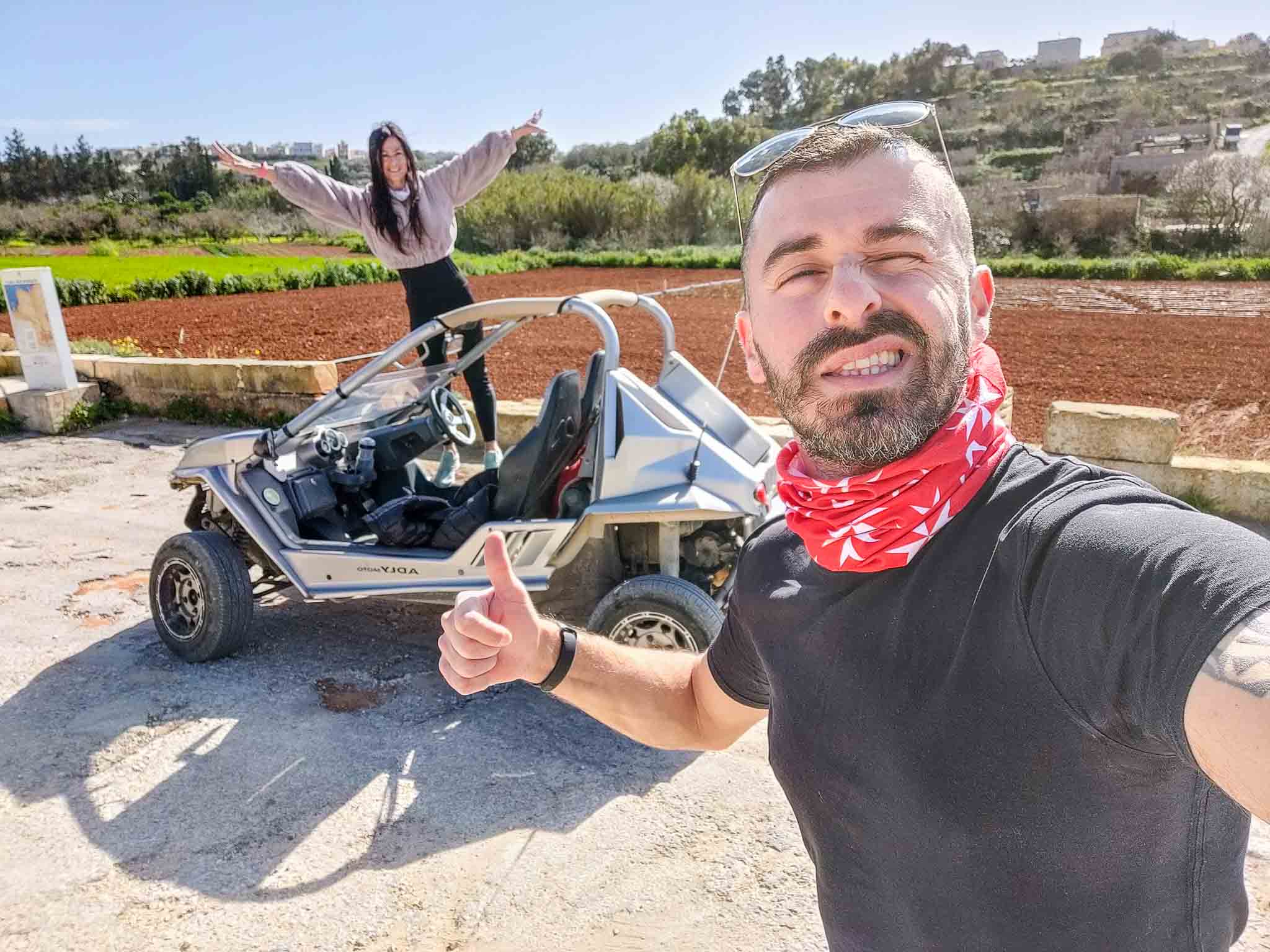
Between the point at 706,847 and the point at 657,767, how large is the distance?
487 millimetres

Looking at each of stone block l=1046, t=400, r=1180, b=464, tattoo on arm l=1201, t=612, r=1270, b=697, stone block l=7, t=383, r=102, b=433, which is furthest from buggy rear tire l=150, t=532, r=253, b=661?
stone block l=7, t=383, r=102, b=433

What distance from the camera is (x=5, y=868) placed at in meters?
2.88

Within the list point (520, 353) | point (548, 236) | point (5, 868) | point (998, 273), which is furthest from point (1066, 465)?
point (548, 236)

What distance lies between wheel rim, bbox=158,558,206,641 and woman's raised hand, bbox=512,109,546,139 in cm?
331

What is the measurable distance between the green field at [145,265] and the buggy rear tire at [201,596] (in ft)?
79.1

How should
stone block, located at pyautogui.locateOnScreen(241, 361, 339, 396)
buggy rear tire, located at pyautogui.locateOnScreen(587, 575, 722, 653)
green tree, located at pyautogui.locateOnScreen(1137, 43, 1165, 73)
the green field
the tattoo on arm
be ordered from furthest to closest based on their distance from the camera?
green tree, located at pyautogui.locateOnScreen(1137, 43, 1165, 73)
the green field
stone block, located at pyautogui.locateOnScreen(241, 361, 339, 396)
buggy rear tire, located at pyautogui.locateOnScreen(587, 575, 722, 653)
the tattoo on arm

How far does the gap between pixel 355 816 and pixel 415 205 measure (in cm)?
380

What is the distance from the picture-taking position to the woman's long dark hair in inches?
212

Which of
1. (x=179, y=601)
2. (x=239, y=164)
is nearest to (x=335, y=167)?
(x=239, y=164)

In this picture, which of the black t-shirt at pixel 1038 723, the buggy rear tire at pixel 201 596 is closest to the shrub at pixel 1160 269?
the buggy rear tire at pixel 201 596

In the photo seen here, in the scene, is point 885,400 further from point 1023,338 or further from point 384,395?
point 1023,338

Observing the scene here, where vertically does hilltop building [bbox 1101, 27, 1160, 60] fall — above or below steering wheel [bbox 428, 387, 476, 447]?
above

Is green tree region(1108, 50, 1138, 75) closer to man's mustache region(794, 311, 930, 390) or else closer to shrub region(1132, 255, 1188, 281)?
shrub region(1132, 255, 1188, 281)

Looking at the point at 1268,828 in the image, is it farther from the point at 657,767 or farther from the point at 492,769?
the point at 492,769
